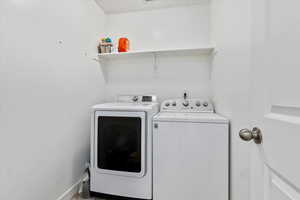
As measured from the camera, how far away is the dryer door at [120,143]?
1.54 meters

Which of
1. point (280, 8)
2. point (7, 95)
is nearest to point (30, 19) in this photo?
point (7, 95)

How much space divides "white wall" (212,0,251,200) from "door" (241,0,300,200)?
0.34 m

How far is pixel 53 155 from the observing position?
1397 millimetres

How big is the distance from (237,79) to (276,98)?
0.64m

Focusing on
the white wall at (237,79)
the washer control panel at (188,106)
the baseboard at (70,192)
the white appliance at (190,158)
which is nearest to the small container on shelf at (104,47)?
the washer control panel at (188,106)

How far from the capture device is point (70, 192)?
1.61 meters

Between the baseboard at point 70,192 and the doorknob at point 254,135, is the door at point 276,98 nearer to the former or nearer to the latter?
the doorknob at point 254,135

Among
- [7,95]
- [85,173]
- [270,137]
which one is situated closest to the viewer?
[270,137]

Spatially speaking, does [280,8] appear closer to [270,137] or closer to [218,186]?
[270,137]

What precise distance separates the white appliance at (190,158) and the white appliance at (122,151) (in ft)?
0.33

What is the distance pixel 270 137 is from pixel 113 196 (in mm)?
1647

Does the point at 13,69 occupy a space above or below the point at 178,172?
above

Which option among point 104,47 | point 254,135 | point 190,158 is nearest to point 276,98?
point 254,135

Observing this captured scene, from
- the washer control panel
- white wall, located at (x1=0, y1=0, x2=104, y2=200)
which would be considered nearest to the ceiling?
white wall, located at (x1=0, y1=0, x2=104, y2=200)
